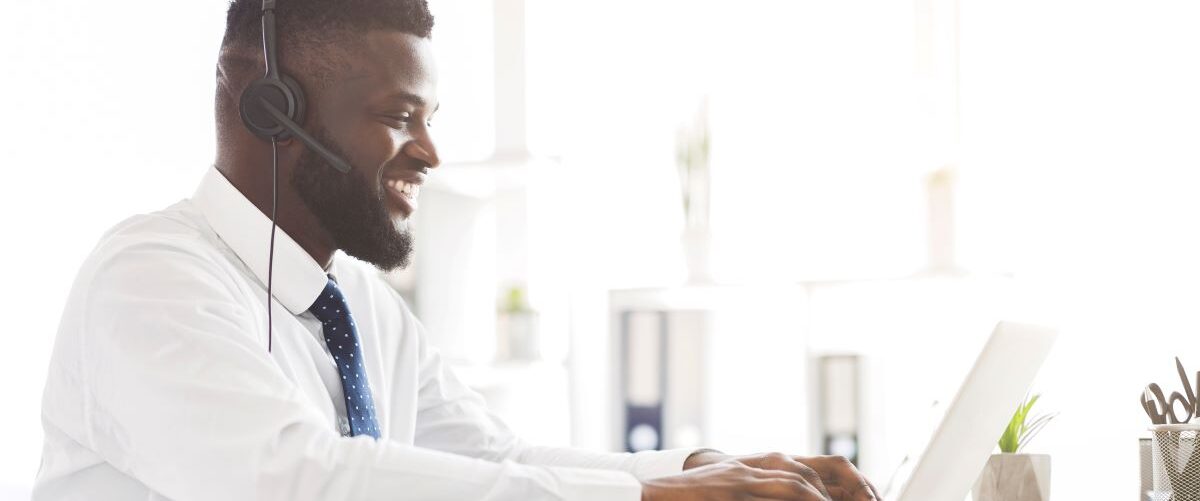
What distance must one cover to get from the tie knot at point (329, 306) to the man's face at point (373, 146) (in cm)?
6

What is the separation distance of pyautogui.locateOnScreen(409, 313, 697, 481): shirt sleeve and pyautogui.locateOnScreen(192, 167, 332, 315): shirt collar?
29cm

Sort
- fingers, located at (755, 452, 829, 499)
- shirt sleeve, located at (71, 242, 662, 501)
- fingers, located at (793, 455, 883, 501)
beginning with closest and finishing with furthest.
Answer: shirt sleeve, located at (71, 242, 662, 501) < fingers, located at (755, 452, 829, 499) < fingers, located at (793, 455, 883, 501)

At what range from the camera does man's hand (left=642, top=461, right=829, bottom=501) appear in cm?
97

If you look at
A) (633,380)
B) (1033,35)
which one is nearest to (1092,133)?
(1033,35)

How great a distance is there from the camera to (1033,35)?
254 cm

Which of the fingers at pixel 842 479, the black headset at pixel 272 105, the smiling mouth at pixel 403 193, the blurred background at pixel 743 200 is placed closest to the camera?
the fingers at pixel 842 479

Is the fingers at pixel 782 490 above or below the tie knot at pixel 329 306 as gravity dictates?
below

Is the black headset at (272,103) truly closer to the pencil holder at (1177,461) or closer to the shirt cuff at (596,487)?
the shirt cuff at (596,487)

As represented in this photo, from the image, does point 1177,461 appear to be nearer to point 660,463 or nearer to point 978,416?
point 978,416

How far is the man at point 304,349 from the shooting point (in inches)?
37.9

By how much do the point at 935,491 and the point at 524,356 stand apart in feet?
5.49

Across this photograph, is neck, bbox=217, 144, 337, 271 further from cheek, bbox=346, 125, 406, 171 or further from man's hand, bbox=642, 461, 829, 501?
man's hand, bbox=642, 461, 829, 501

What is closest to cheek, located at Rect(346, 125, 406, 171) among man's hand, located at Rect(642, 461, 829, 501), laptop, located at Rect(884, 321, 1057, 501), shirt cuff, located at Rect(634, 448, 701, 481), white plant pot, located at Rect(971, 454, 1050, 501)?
shirt cuff, located at Rect(634, 448, 701, 481)

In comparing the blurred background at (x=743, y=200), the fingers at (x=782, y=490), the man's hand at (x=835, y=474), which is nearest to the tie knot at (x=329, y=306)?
the man's hand at (x=835, y=474)
